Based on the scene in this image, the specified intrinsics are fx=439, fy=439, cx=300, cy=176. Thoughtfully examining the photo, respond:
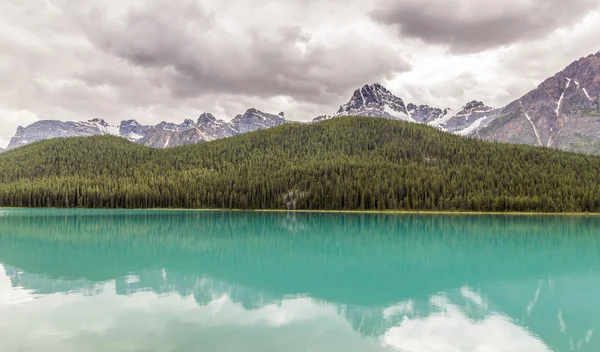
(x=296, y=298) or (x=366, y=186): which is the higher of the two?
(x=366, y=186)

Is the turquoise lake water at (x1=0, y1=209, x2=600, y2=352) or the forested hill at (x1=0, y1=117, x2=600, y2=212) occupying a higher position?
the forested hill at (x1=0, y1=117, x2=600, y2=212)

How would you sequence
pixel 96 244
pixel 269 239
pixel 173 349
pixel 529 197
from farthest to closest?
pixel 529 197 < pixel 269 239 < pixel 96 244 < pixel 173 349

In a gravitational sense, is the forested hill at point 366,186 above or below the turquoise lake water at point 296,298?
above

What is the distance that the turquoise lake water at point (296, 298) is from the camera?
65.8ft

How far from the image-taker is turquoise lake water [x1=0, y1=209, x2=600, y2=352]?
2005 cm

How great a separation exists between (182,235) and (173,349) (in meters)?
48.3

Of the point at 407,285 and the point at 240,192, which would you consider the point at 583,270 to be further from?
the point at 240,192

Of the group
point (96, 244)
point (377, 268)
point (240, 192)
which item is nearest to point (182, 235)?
point (96, 244)

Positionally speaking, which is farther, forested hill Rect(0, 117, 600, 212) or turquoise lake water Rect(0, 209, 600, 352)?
forested hill Rect(0, 117, 600, 212)

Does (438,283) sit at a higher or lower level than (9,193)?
lower

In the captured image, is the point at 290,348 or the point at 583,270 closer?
the point at 290,348

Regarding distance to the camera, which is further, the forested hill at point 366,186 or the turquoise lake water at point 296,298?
the forested hill at point 366,186

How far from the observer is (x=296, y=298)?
27.2 metres

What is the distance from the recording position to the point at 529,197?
139 metres
